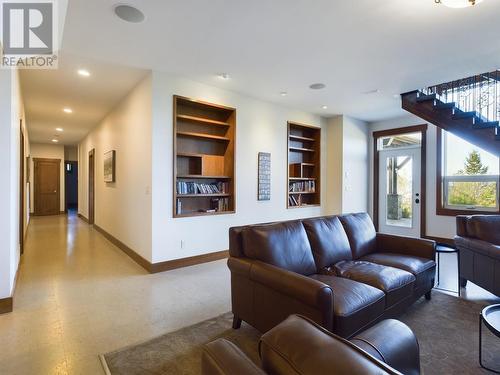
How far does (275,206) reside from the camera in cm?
538

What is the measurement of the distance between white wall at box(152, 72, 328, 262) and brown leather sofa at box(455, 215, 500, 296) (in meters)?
2.96

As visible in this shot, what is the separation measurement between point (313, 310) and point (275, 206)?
3690 millimetres

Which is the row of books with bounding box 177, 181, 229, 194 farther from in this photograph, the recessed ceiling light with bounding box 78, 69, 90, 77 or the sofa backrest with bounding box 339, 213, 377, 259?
the sofa backrest with bounding box 339, 213, 377, 259

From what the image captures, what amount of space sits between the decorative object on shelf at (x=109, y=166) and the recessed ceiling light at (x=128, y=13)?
3.35 meters

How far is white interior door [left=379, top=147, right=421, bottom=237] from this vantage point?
20.0 feet

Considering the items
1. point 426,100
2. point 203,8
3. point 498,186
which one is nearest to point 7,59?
point 203,8

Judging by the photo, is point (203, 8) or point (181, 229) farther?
point (181, 229)

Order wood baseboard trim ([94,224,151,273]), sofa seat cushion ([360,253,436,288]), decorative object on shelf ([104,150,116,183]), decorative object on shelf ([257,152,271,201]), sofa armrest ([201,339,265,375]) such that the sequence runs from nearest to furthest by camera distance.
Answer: sofa armrest ([201,339,265,375])
sofa seat cushion ([360,253,436,288])
wood baseboard trim ([94,224,151,273])
decorative object on shelf ([257,152,271,201])
decorative object on shelf ([104,150,116,183])

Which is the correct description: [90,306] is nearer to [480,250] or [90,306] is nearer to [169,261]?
[169,261]

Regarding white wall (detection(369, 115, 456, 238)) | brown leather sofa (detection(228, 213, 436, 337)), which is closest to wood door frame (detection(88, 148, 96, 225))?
brown leather sofa (detection(228, 213, 436, 337))

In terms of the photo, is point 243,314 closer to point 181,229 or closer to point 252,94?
point 181,229

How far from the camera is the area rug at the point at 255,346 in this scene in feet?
5.97

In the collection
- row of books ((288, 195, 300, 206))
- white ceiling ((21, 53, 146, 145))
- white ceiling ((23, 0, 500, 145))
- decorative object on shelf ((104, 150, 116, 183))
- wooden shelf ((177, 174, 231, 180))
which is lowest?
row of books ((288, 195, 300, 206))

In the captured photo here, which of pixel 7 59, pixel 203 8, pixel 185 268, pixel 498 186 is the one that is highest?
pixel 203 8
